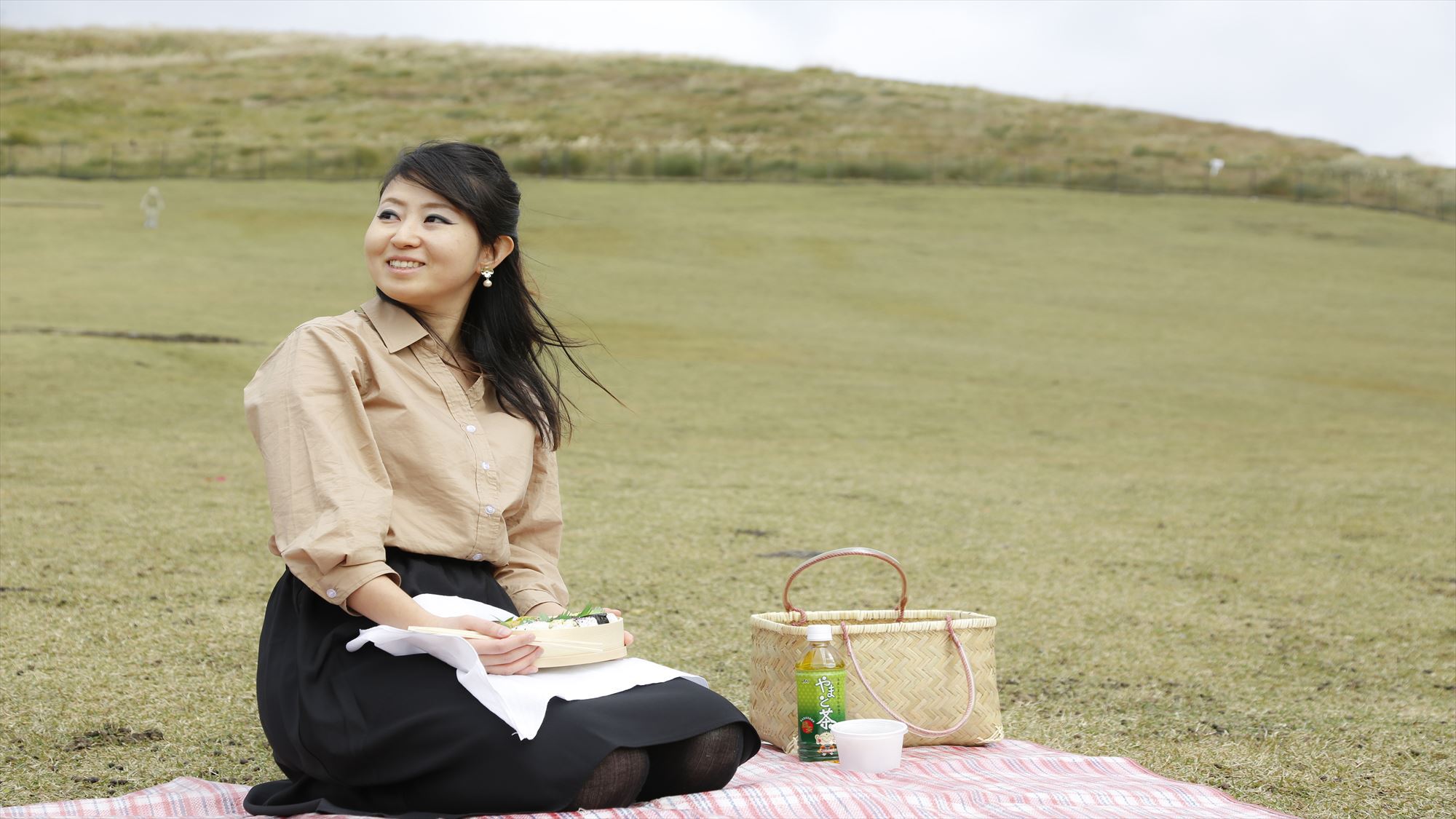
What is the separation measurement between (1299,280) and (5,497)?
67.9ft

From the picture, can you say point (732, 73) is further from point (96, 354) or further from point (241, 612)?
point (241, 612)

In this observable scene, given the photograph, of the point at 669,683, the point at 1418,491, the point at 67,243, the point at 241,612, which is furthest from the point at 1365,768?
the point at 67,243

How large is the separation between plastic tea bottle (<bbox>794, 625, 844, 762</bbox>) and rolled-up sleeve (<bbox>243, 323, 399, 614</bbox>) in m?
1.07

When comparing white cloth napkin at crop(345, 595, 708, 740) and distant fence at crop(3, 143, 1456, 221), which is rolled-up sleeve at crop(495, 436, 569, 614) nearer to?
white cloth napkin at crop(345, 595, 708, 740)

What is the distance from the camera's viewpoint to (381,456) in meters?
2.62

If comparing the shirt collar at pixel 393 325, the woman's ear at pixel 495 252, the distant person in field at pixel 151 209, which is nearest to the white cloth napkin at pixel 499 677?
the shirt collar at pixel 393 325

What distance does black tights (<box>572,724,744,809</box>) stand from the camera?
2.51 metres

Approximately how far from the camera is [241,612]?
502 cm

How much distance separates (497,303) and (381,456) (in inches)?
21.8

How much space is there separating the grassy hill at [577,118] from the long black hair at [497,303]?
1242 inches

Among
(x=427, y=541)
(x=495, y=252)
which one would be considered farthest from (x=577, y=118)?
(x=427, y=541)

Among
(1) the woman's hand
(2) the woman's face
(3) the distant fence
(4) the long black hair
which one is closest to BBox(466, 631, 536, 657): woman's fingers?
(1) the woman's hand

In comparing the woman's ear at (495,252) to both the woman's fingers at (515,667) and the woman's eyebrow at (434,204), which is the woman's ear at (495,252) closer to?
the woman's eyebrow at (434,204)

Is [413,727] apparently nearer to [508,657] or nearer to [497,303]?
[508,657]
